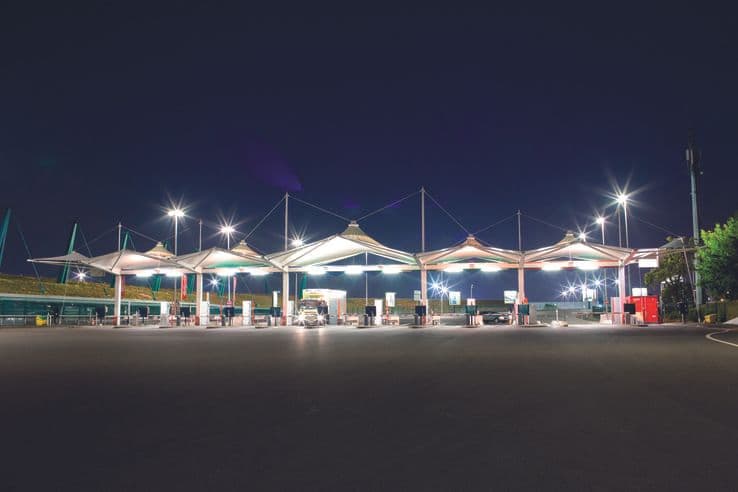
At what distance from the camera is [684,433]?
19.0 feet

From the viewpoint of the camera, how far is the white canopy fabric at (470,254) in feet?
140

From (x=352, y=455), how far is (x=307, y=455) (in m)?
0.38

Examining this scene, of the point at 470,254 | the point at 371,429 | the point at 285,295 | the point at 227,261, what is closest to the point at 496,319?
the point at 470,254

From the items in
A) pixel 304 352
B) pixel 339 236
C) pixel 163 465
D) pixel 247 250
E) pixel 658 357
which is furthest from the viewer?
pixel 247 250

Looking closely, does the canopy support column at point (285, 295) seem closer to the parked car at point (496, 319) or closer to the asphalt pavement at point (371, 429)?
the parked car at point (496, 319)

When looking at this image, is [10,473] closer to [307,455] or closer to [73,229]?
[307,455]

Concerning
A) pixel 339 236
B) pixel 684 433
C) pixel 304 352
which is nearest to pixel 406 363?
pixel 304 352

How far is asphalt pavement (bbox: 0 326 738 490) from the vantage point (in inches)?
171

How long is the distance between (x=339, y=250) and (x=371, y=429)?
39.5 meters

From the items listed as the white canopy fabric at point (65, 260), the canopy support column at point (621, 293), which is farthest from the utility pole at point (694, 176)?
the white canopy fabric at point (65, 260)

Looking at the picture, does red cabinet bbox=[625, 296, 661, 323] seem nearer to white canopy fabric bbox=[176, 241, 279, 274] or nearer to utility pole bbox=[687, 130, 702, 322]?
utility pole bbox=[687, 130, 702, 322]

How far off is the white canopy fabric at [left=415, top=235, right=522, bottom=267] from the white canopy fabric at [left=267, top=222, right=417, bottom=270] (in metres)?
1.28

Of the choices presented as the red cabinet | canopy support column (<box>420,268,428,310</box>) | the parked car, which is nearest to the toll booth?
canopy support column (<box>420,268,428,310</box>)

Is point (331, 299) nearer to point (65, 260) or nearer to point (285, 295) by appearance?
point (285, 295)
